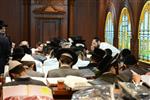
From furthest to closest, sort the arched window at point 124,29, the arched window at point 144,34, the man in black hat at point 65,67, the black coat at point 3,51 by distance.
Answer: the arched window at point 124,29
the arched window at point 144,34
the black coat at point 3,51
the man in black hat at point 65,67

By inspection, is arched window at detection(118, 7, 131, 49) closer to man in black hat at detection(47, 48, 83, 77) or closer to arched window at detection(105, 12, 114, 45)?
arched window at detection(105, 12, 114, 45)

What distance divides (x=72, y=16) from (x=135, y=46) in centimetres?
539

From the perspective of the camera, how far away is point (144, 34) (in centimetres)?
845

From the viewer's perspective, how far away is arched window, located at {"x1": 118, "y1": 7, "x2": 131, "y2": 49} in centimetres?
983

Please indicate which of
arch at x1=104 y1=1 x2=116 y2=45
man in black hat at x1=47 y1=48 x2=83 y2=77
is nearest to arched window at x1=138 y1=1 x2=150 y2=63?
arch at x1=104 y1=1 x2=116 y2=45

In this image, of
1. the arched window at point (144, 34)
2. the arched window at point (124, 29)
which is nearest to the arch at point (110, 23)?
the arched window at point (124, 29)

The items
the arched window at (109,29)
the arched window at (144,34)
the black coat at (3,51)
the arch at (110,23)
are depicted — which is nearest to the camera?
the black coat at (3,51)

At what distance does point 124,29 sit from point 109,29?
83.9 inches

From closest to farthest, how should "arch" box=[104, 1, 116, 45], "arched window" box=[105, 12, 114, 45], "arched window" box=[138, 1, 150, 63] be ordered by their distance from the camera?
"arched window" box=[138, 1, 150, 63]
"arch" box=[104, 1, 116, 45]
"arched window" box=[105, 12, 114, 45]

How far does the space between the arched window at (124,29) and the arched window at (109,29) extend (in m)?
1.14

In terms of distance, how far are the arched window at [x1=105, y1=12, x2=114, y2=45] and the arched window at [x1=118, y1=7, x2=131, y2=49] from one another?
1.14 meters

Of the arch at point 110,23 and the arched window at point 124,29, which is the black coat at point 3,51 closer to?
the arched window at point 124,29

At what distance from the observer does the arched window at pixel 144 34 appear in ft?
26.9

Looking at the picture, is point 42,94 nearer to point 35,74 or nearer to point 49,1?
point 35,74
